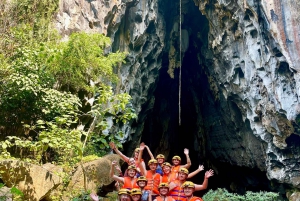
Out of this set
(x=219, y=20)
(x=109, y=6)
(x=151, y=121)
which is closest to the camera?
(x=109, y=6)

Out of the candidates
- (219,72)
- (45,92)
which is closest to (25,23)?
(45,92)

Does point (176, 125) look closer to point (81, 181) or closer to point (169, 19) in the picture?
point (169, 19)

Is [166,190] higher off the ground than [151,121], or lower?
lower

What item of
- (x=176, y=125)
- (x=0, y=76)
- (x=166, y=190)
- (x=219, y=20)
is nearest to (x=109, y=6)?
(x=219, y=20)

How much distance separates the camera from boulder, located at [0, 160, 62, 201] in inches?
193

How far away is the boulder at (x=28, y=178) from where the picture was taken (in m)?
4.91

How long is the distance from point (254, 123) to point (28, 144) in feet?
26.8

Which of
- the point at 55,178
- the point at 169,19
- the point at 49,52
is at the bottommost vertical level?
the point at 55,178

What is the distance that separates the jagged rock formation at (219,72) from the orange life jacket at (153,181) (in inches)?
205

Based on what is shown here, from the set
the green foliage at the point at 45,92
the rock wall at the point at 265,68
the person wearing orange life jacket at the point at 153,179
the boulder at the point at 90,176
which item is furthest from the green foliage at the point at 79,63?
the rock wall at the point at 265,68

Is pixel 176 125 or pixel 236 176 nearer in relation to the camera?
pixel 236 176

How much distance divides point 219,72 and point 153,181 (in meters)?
7.93

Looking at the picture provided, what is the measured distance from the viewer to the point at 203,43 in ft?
47.3

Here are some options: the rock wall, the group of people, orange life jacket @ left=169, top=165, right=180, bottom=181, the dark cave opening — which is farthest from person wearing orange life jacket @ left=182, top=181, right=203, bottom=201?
the dark cave opening
